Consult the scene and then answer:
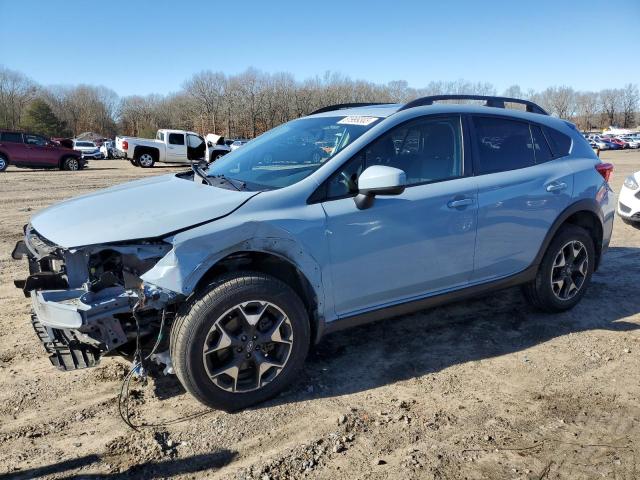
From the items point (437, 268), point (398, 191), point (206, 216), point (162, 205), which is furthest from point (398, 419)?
point (162, 205)

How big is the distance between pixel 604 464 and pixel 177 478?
2.16m

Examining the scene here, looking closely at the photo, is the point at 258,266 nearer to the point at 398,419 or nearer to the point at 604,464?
the point at 398,419

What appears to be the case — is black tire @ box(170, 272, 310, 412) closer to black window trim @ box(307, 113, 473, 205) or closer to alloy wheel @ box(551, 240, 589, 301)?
black window trim @ box(307, 113, 473, 205)

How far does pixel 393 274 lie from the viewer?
341 cm

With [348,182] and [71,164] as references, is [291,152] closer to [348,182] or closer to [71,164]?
[348,182]

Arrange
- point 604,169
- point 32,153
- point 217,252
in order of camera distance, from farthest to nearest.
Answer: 1. point 32,153
2. point 604,169
3. point 217,252

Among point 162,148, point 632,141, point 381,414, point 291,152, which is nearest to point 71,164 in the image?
point 162,148

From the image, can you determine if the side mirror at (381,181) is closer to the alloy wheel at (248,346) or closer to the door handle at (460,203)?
the door handle at (460,203)

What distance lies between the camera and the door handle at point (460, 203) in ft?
11.8

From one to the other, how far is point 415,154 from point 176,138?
84.2 ft

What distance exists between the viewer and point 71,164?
23469 millimetres

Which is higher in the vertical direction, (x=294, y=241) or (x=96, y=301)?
(x=294, y=241)

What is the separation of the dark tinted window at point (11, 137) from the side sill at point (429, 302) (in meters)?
22.8

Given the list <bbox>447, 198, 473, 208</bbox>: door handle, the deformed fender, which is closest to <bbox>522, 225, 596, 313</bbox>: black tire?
<bbox>447, 198, 473, 208</bbox>: door handle
